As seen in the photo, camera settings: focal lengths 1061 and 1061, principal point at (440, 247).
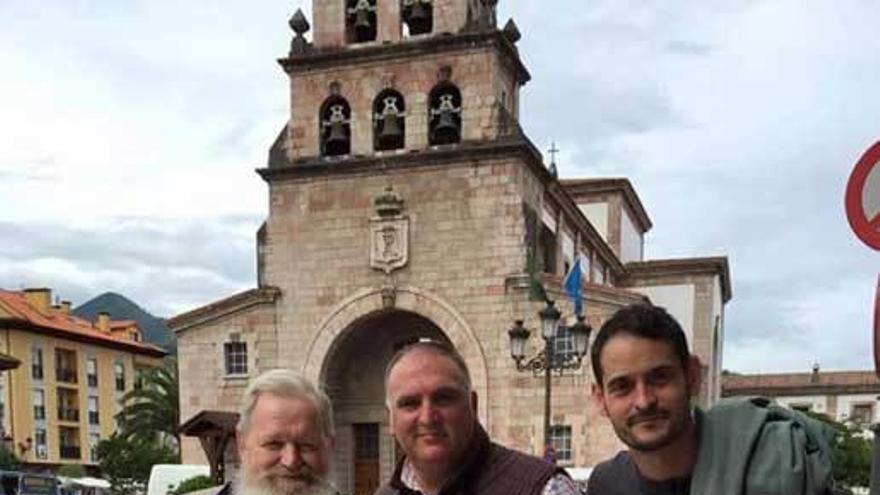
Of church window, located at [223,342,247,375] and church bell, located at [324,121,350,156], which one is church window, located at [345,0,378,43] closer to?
church bell, located at [324,121,350,156]

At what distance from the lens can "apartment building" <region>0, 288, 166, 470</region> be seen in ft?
170

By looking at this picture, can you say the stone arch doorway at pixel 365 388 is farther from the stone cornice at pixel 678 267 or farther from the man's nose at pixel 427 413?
the man's nose at pixel 427 413

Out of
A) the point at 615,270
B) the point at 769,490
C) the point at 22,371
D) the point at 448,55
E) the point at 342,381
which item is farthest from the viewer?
the point at 22,371

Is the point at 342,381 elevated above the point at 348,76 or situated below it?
below

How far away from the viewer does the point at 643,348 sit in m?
2.44

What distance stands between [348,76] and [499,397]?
773cm

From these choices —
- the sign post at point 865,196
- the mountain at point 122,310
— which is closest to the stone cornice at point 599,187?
the sign post at point 865,196

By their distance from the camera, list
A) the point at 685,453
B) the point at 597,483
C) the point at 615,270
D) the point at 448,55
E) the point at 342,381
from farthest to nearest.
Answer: the point at 615,270
the point at 342,381
the point at 448,55
the point at 597,483
the point at 685,453

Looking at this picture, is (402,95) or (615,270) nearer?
(402,95)

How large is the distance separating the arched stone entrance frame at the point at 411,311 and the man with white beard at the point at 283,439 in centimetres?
1837

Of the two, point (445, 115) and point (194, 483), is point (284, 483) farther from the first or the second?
point (445, 115)

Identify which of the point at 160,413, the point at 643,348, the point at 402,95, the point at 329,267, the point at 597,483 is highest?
the point at 402,95

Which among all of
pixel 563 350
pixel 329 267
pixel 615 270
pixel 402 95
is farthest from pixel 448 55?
pixel 615 270

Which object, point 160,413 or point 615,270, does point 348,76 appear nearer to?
point 615,270
